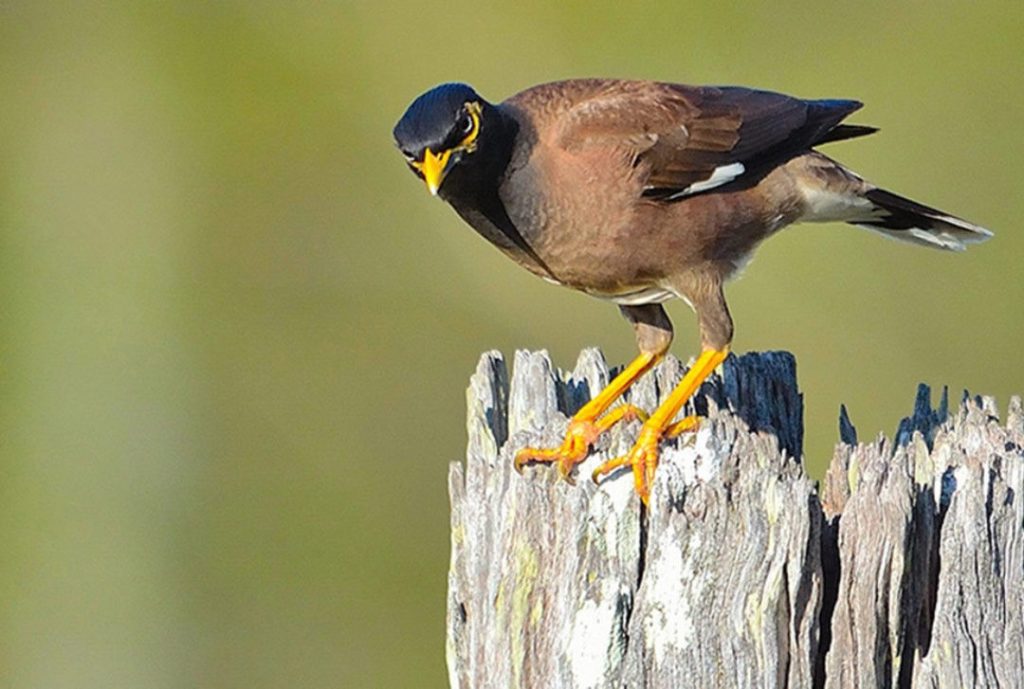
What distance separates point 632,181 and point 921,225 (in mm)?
1687

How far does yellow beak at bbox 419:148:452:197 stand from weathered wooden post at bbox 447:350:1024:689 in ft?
5.01

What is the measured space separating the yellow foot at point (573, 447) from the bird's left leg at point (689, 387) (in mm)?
98

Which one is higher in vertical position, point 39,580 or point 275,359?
point 275,359

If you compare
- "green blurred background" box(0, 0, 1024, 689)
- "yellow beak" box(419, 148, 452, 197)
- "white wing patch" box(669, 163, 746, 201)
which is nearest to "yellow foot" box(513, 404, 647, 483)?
"yellow beak" box(419, 148, 452, 197)

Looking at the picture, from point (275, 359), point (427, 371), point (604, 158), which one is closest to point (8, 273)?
point (275, 359)

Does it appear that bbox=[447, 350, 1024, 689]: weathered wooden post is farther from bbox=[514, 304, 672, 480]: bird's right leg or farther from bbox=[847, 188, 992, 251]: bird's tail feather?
bbox=[847, 188, 992, 251]: bird's tail feather

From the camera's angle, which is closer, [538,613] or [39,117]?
[538,613]

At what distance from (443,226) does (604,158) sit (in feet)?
21.3

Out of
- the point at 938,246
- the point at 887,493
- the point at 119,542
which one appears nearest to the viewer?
the point at 887,493

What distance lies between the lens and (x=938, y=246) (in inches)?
269

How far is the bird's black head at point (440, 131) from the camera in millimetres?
5188

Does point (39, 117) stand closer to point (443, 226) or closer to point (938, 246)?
point (443, 226)

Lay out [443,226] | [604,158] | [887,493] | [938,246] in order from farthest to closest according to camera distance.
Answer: [443,226], [938,246], [604,158], [887,493]

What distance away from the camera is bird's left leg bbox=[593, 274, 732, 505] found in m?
4.05
